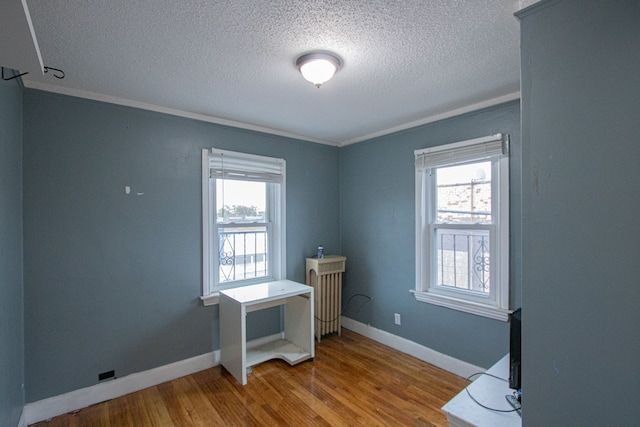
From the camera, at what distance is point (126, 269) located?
248cm

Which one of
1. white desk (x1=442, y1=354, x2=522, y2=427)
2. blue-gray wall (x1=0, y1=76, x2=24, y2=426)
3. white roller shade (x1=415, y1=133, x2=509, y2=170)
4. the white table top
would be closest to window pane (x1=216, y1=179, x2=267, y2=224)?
the white table top

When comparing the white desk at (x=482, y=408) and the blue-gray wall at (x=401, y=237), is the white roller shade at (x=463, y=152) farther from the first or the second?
the white desk at (x=482, y=408)

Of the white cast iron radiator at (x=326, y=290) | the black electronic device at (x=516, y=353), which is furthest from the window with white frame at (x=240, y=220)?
the black electronic device at (x=516, y=353)

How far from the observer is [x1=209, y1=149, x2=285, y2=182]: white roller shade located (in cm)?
294

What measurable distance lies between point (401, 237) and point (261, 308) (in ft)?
5.13

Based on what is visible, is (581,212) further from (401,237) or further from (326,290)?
(326,290)

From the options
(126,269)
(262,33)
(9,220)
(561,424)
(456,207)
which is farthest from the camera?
(456,207)

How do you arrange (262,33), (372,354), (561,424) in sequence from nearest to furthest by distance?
(561,424) < (262,33) < (372,354)

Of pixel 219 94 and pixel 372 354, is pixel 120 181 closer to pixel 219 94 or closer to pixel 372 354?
pixel 219 94

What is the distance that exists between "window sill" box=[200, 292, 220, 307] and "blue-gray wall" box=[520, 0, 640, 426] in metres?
2.46

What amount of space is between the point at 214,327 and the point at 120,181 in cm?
153

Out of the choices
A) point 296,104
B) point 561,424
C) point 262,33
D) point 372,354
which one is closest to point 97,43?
point 262,33

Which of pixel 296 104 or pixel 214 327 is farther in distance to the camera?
pixel 214 327

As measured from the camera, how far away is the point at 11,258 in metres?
1.83
